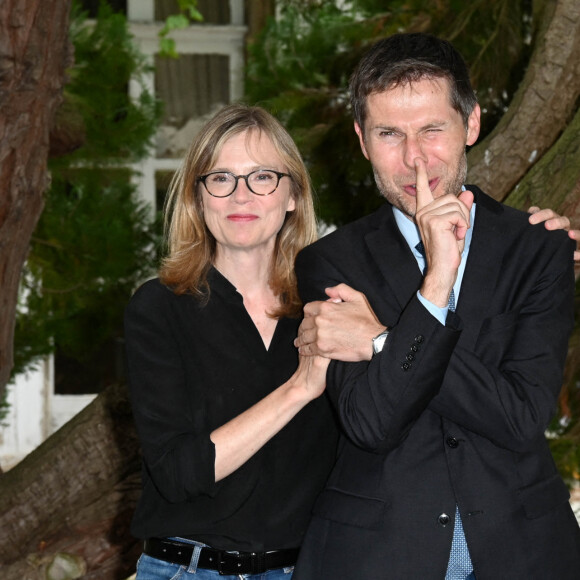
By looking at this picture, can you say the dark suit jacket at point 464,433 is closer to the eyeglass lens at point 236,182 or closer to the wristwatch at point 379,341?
the wristwatch at point 379,341

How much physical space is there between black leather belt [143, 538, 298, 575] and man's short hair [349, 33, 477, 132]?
0.92 metres

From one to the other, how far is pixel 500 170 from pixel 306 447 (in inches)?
64.7

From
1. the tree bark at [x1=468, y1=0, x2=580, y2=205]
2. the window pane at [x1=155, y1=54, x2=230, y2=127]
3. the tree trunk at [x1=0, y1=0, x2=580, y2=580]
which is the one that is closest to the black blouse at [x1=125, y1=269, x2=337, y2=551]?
the tree trunk at [x1=0, y1=0, x2=580, y2=580]

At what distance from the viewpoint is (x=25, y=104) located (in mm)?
3293

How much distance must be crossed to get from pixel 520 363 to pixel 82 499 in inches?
99.8

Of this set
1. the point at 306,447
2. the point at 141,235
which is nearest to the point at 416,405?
the point at 306,447

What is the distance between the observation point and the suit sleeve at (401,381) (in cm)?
187

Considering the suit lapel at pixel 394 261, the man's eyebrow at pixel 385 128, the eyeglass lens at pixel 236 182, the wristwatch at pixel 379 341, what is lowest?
the wristwatch at pixel 379 341

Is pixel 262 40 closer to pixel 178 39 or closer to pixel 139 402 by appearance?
pixel 178 39

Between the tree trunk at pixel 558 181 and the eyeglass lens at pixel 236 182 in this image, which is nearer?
the eyeglass lens at pixel 236 182

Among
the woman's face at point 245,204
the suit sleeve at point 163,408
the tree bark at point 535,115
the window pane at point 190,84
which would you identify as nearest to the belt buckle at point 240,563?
the suit sleeve at point 163,408

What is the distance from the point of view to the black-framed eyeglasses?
2295 mm

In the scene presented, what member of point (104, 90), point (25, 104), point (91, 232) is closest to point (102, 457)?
point (91, 232)

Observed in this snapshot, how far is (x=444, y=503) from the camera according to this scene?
1.93 metres
